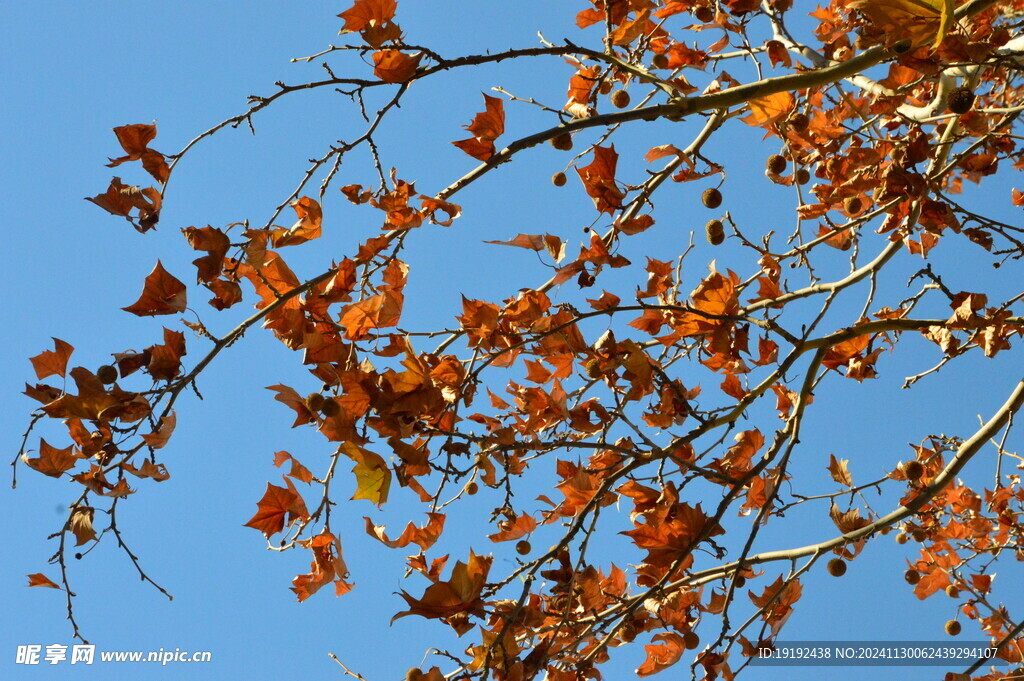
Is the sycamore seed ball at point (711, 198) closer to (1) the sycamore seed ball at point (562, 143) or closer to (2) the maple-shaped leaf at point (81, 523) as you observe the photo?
(1) the sycamore seed ball at point (562, 143)

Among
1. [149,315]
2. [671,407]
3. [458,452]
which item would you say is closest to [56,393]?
[149,315]

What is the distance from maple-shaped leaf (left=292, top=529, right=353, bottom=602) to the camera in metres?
2.12

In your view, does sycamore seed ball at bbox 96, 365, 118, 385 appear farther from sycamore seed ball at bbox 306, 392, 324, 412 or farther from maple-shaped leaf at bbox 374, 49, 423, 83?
maple-shaped leaf at bbox 374, 49, 423, 83

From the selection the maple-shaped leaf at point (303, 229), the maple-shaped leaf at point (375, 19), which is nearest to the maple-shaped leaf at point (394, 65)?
the maple-shaped leaf at point (375, 19)

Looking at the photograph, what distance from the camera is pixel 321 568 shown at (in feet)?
7.06

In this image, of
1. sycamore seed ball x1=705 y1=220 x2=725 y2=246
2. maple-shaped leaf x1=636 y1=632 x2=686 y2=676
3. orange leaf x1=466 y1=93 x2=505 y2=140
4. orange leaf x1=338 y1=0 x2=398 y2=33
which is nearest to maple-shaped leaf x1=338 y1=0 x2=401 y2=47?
orange leaf x1=338 y1=0 x2=398 y2=33

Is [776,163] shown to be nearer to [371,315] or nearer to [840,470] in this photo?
[840,470]

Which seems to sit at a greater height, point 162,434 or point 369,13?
point 369,13

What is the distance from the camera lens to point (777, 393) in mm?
2691

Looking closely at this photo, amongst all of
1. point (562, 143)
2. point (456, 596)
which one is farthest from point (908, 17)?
point (456, 596)

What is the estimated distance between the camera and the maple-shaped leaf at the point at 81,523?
192 cm

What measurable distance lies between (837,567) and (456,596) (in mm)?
1588

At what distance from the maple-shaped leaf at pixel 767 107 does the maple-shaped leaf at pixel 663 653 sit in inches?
55.0

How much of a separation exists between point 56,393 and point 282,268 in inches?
23.3
